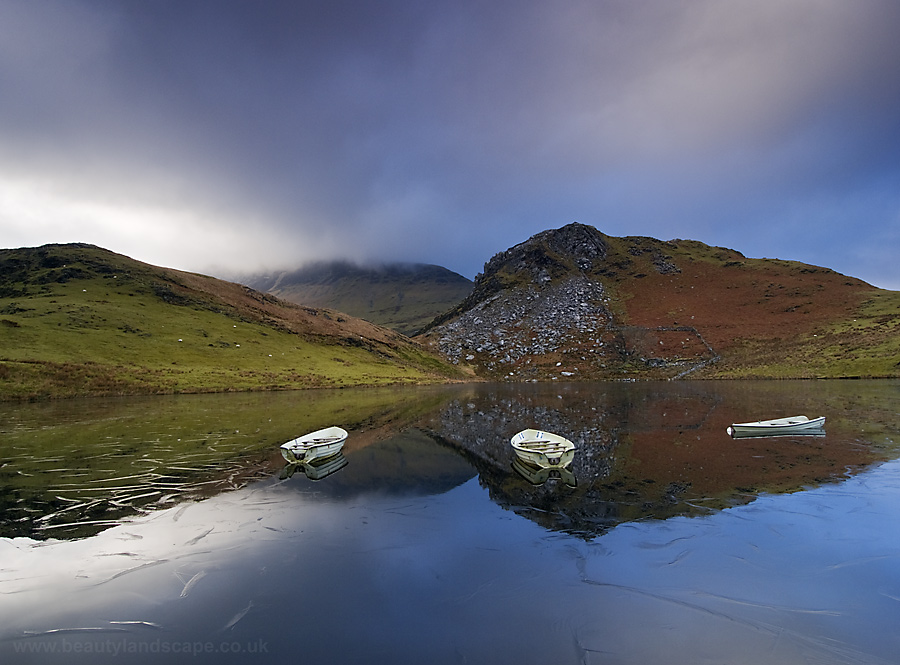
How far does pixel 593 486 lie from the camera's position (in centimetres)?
1997

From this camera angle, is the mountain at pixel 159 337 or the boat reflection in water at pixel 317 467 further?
the mountain at pixel 159 337

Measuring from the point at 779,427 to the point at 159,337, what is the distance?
319 ft

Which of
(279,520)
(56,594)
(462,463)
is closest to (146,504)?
(279,520)

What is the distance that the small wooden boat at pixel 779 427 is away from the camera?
104 feet

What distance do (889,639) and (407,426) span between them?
33.4 m

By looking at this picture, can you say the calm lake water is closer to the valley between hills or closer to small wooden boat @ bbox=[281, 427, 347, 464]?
small wooden boat @ bbox=[281, 427, 347, 464]

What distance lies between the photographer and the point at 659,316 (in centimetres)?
13388

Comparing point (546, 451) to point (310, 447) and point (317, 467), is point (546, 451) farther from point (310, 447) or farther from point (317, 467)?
point (310, 447)

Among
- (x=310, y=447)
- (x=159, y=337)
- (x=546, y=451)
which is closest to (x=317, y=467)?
(x=310, y=447)

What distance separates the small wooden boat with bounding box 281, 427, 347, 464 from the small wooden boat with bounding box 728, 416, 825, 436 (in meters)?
27.8

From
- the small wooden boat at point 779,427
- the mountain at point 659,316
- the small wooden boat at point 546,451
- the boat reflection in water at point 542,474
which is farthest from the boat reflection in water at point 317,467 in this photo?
the mountain at point 659,316

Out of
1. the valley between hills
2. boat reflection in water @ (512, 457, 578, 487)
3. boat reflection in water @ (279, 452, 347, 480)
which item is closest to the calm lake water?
boat reflection in water @ (512, 457, 578, 487)

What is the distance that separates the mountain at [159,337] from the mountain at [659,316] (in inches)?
1074

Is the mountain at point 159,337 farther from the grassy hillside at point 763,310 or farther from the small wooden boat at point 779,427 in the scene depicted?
the small wooden boat at point 779,427
